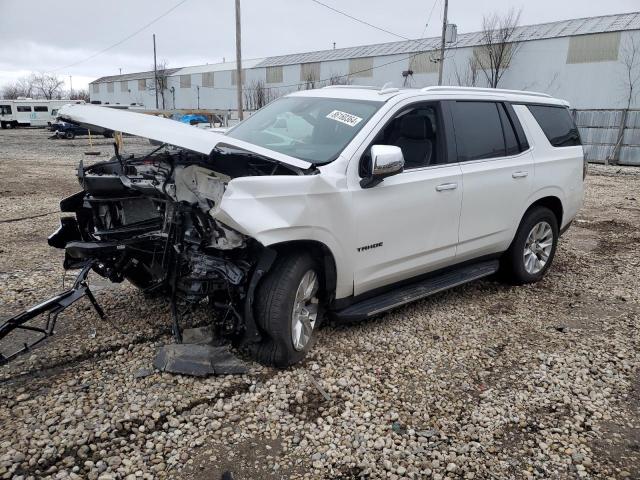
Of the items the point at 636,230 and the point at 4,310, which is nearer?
the point at 4,310

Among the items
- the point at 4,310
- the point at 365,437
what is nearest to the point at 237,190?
the point at 365,437

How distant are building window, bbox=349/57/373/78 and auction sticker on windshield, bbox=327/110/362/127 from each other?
44.2m

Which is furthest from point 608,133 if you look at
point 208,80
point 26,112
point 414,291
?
point 208,80

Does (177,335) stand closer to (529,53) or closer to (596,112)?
(596,112)

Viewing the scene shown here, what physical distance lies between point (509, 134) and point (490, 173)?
24.1 inches

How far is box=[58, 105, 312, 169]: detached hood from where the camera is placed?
319cm

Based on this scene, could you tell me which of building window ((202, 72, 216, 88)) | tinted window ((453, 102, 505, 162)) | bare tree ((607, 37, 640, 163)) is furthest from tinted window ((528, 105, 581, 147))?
building window ((202, 72, 216, 88))

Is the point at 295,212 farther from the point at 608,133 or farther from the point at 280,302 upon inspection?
the point at 608,133

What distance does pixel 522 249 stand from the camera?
17.6ft

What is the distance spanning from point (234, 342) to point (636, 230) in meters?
7.68

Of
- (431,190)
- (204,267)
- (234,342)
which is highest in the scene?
(431,190)

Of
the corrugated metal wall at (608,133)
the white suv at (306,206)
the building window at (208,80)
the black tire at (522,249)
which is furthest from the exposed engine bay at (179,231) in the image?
the building window at (208,80)

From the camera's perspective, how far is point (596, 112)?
72.8 ft

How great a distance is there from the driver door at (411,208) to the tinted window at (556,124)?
1593 mm
